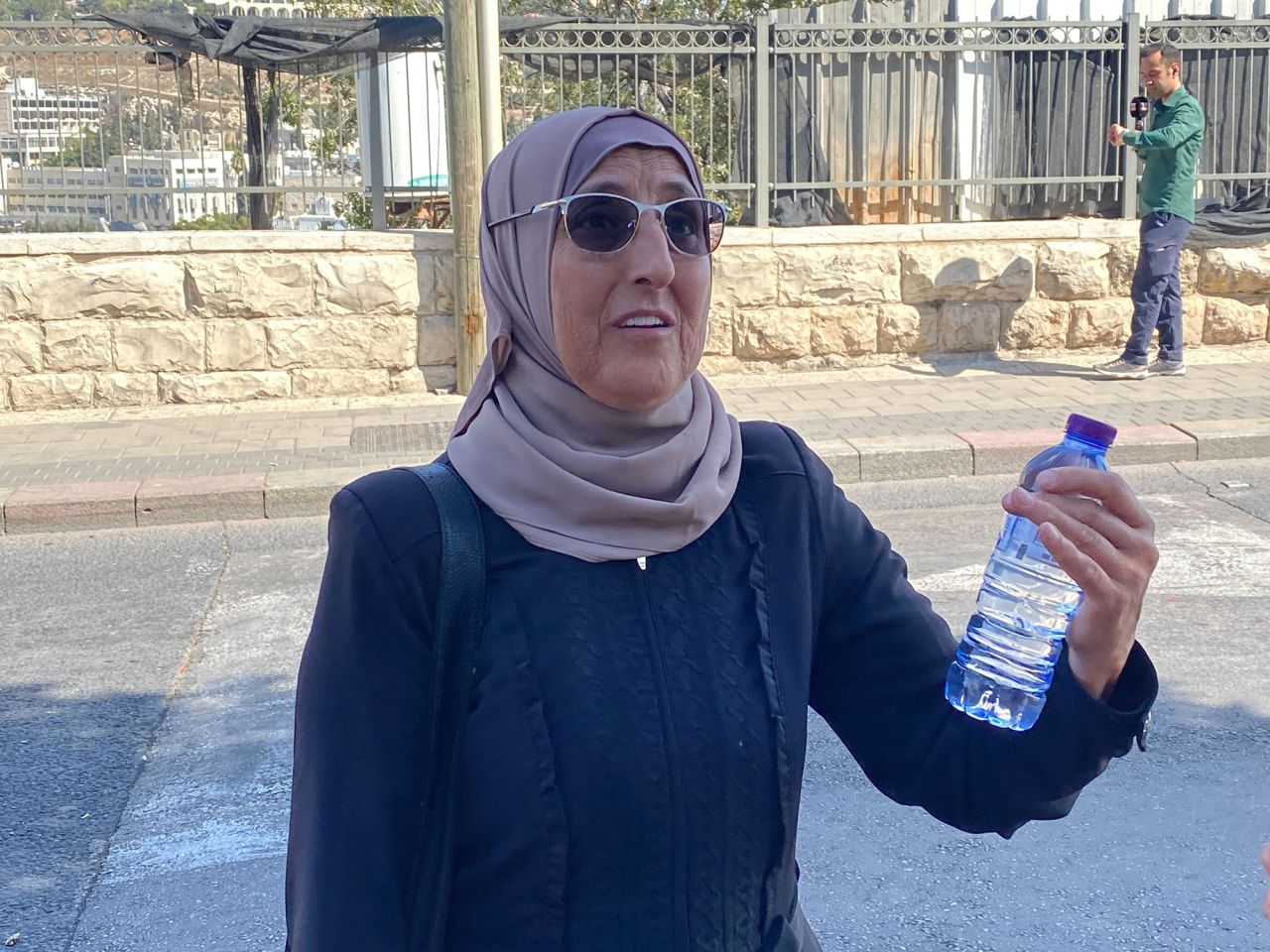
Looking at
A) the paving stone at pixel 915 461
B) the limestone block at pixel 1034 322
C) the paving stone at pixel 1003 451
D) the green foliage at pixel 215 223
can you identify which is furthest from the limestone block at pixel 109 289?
the limestone block at pixel 1034 322

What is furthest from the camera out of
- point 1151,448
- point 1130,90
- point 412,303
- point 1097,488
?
point 1130,90

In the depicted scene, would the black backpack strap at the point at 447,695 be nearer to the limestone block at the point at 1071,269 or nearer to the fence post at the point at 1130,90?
the limestone block at the point at 1071,269

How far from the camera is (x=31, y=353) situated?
1022 cm

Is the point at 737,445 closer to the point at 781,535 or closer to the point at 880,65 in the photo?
the point at 781,535

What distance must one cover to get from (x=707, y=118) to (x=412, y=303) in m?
2.74

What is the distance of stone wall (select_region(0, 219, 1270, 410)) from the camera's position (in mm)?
10266

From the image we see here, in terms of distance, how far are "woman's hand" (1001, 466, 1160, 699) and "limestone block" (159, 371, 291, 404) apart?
30.9 ft

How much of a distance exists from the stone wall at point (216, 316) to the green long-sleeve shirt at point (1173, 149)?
506 cm

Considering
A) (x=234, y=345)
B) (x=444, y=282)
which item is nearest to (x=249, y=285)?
(x=234, y=345)

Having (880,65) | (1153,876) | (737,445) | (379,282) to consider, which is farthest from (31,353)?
(737,445)

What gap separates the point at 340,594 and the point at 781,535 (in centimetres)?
56

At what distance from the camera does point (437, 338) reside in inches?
424

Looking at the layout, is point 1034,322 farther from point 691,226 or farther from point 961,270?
point 691,226

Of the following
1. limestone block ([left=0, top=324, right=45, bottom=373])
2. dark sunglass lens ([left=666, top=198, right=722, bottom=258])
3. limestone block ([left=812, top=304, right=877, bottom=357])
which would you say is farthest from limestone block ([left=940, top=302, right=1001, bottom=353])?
dark sunglass lens ([left=666, top=198, right=722, bottom=258])
